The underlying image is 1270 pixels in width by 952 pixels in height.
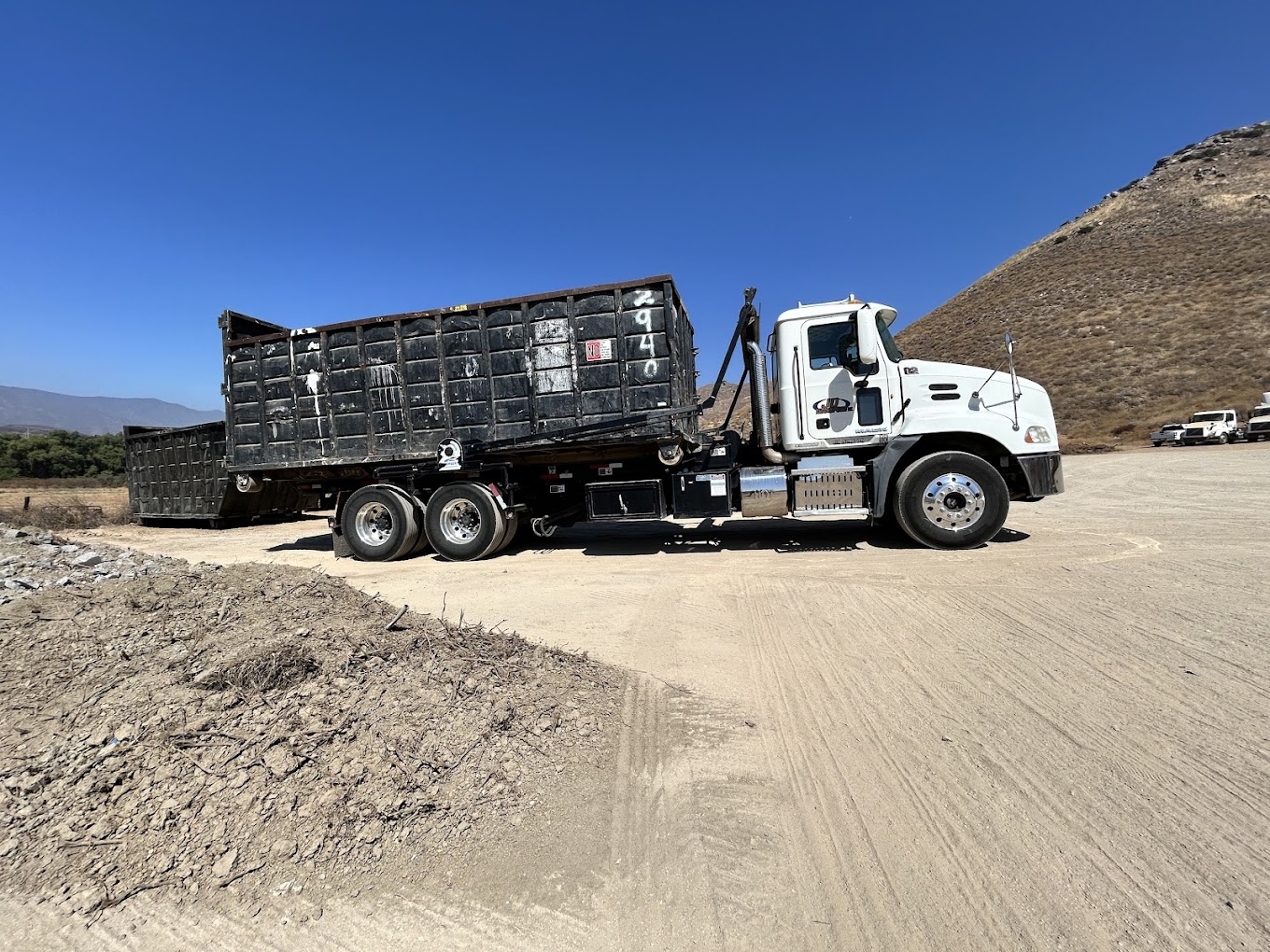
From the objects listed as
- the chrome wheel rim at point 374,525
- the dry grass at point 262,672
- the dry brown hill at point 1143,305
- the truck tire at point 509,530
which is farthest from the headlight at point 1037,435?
the dry brown hill at point 1143,305

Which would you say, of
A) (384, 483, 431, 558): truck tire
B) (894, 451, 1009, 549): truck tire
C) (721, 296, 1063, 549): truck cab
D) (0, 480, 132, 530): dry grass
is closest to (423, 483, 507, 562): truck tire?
(384, 483, 431, 558): truck tire

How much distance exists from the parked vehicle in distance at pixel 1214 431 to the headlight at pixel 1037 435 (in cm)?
2446

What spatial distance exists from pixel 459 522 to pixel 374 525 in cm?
146

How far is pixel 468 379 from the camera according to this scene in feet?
26.3

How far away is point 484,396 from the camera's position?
8.00 meters

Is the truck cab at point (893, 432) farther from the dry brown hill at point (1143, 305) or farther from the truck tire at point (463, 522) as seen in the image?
the dry brown hill at point (1143, 305)

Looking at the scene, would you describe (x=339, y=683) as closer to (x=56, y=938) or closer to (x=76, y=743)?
(x=76, y=743)

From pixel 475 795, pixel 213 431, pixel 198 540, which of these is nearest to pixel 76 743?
pixel 475 795

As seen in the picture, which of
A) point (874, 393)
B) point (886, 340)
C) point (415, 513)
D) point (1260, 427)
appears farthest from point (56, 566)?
point (1260, 427)

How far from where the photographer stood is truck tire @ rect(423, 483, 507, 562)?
326 inches

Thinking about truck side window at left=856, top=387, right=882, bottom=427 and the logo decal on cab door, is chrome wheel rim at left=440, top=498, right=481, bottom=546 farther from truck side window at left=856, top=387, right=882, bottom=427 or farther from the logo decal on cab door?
truck side window at left=856, top=387, right=882, bottom=427

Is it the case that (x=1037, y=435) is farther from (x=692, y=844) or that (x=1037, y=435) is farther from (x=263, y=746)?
(x=263, y=746)

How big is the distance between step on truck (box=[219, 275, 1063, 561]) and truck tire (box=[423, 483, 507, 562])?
27 millimetres

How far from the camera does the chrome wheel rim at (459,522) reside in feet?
27.9
